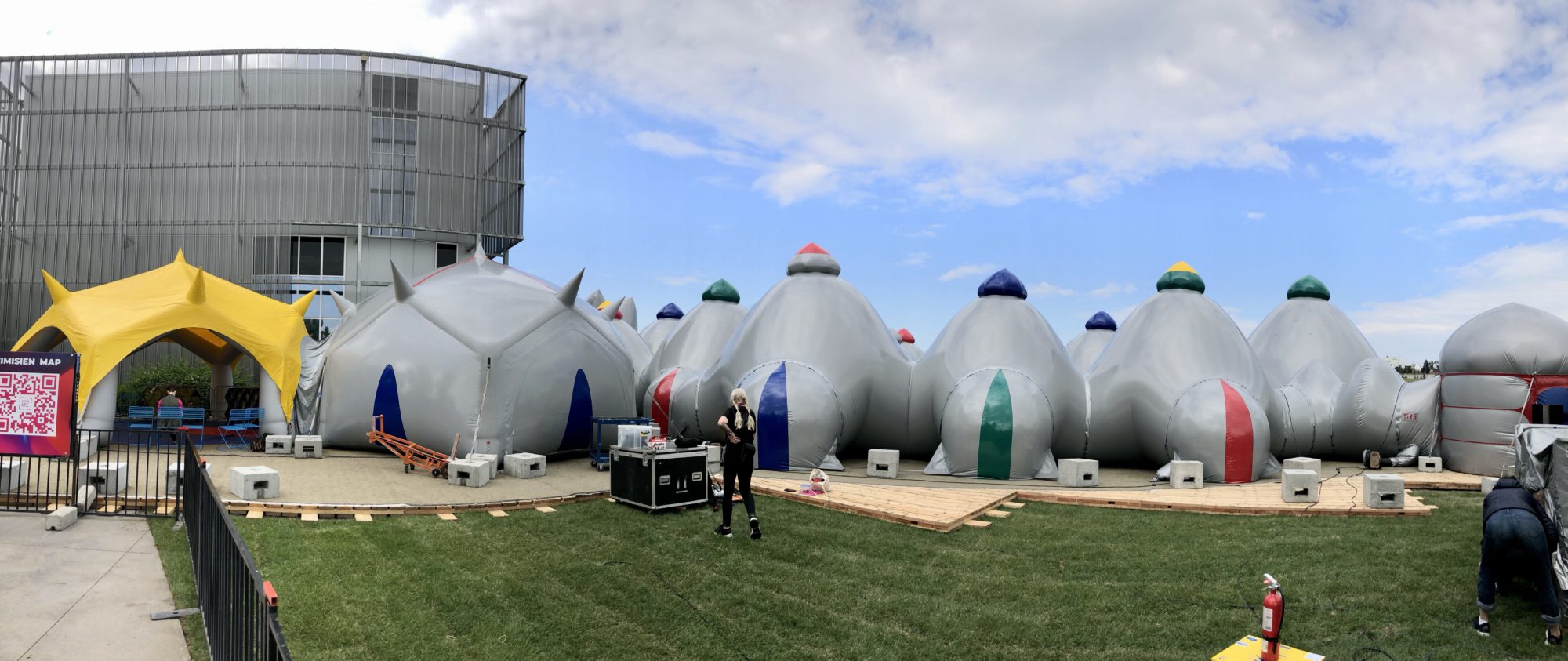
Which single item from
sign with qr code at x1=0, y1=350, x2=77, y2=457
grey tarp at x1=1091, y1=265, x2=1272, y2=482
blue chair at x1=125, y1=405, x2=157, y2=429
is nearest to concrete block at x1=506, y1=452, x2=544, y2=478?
sign with qr code at x1=0, y1=350, x2=77, y2=457

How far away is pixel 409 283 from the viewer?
1689 cm

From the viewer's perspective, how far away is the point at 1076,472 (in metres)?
13.8

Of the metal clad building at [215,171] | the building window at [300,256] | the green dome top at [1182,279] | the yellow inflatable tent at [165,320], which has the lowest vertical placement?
the yellow inflatable tent at [165,320]

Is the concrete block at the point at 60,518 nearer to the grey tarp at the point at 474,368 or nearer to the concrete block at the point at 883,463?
the grey tarp at the point at 474,368

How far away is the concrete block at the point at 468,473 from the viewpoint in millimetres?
12586

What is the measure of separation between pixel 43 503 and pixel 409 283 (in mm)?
7491

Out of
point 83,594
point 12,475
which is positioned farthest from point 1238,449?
point 12,475

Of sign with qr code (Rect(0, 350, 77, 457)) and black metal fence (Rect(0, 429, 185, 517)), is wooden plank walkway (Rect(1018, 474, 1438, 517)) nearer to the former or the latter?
black metal fence (Rect(0, 429, 185, 517))

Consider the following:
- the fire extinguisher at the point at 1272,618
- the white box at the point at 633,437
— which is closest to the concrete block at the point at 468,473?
the white box at the point at 633,437

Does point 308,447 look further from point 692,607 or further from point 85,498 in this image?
point 692,607

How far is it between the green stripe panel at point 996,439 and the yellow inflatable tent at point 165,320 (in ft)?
44.2

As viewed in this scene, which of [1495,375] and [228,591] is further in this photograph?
[1495,375]

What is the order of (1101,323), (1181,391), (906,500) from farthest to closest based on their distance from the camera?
(1101,323) → (1181,391) → (906,500)

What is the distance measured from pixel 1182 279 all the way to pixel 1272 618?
12869 mm
